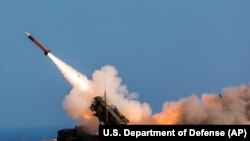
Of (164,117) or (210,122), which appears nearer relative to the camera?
(210,122)

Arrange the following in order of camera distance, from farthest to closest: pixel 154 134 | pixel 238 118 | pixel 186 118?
pixel 186 118, pixel 238 118, pixel 154 134

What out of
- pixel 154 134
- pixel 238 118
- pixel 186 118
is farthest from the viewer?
pixel 186 118

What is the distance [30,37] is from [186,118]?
50.2ft

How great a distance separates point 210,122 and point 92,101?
33.4ft

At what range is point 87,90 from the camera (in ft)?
174

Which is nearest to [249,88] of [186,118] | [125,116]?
[186,118]

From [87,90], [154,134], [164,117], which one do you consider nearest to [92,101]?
[87,90]

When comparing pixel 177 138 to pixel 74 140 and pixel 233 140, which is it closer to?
pixel 233 140

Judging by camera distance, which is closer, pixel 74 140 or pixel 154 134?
pixel 154 134

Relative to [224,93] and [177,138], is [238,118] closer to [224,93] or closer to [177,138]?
[224,93]

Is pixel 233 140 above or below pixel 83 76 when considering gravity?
below

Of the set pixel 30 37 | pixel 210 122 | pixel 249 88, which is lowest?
pixel 210 122

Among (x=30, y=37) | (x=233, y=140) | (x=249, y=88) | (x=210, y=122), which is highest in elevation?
(x=30, y=37)

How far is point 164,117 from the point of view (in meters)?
54.2
